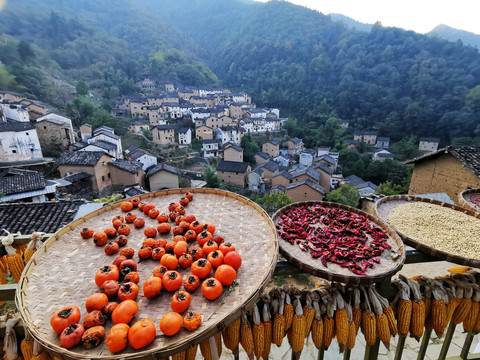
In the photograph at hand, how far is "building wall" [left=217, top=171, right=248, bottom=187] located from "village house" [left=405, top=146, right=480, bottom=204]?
23.3 m

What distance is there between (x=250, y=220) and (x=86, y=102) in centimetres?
4142

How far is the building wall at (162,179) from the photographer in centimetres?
2444

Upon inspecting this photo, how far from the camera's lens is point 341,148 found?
42.1 m

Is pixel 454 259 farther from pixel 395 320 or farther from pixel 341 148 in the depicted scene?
pixel 341 148

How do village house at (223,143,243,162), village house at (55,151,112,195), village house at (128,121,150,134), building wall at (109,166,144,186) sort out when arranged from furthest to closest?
village house at (128,121,150,134), village house at (223,143,243,162), building wall at (109,166,144,186), village house at (55,151,112,195)

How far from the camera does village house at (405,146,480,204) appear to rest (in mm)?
7078

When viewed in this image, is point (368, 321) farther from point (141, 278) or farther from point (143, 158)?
point (143, 158)

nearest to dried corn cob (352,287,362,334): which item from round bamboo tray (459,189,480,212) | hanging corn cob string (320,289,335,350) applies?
hanging corn cob string (320,289,335,350)

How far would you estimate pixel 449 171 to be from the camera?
7789 millimetres

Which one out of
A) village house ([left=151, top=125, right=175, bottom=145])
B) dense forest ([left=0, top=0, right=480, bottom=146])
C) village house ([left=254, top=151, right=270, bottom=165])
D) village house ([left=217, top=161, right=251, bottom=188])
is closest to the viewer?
village house ([left=217, top=161, right=251, bottom=188])

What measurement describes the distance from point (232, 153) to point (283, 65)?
51.6 m

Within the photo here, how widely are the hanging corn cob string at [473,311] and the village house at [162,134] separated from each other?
3751 cm

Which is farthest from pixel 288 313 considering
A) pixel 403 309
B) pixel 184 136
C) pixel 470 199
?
pixel 184 136

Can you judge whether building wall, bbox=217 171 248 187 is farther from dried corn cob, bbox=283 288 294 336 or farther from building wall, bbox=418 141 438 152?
building wall, bbox=418 141 438 152
